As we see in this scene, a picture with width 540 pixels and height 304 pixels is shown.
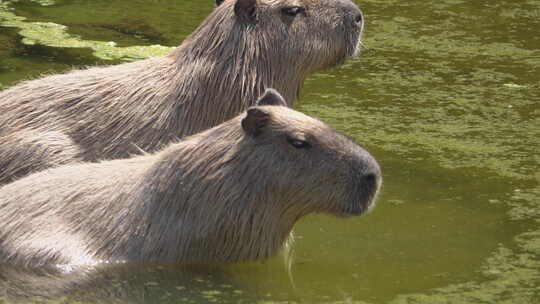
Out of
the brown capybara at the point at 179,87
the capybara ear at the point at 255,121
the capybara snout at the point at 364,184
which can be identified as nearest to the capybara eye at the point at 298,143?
the capybara ear at the point at 255,121

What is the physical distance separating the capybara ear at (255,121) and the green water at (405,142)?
0.62m

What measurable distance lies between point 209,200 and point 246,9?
1.23 metres

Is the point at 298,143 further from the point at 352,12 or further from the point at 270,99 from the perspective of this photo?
the point at 352,12

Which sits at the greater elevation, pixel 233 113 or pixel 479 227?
pixel 233 113

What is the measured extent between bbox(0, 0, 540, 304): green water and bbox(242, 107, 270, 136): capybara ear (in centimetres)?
62

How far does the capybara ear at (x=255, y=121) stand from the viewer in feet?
18.6

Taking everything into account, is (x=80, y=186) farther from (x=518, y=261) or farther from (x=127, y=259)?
(x=518, y=261)

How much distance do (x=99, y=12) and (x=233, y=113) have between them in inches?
160

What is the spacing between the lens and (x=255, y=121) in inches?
224

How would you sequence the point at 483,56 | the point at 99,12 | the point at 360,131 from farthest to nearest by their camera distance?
the point at 99,12 → the point at 483,56 → the point at 360,131

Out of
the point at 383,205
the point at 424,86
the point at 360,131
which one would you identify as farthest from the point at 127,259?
the point at 424,86

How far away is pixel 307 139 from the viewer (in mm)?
5730

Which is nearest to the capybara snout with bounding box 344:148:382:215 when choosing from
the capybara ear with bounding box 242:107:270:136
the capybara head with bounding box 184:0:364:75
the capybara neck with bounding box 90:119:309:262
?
the capybara neck with bounding box 90:119:309:262

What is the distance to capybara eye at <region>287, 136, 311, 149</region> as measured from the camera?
572 centimetres
